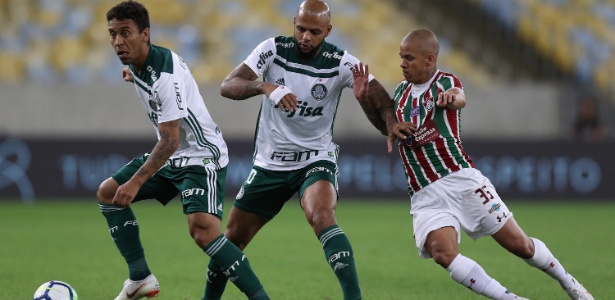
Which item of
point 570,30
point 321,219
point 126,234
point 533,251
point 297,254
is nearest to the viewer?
point 321,219

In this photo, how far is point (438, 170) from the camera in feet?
22.7

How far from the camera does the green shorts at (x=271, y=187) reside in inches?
286

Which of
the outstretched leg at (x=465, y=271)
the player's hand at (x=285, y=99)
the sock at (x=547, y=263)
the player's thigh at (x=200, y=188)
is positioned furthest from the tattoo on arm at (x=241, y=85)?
the sock at (x=547, y=263)

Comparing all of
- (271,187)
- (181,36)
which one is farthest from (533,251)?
(181,36)

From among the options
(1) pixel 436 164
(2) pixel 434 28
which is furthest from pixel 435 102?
(2) pixel 434 28

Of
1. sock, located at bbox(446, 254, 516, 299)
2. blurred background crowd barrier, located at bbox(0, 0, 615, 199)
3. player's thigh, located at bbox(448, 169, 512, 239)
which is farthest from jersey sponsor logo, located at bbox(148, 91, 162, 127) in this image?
blurred background crowd barrier, located at bbox(0, 0, 615, 199)

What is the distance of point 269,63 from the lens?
7.36m

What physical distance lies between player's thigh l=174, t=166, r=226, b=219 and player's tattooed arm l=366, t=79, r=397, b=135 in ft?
3.91

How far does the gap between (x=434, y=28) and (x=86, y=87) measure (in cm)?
764

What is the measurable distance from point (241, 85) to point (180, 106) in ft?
1.85

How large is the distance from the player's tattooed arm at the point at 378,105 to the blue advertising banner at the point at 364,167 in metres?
10.0

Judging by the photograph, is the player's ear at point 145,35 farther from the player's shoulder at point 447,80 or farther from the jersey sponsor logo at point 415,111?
the player's shoulder at point 447,80

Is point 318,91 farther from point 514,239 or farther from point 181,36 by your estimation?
point 181,36

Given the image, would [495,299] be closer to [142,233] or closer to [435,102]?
[435,102]
